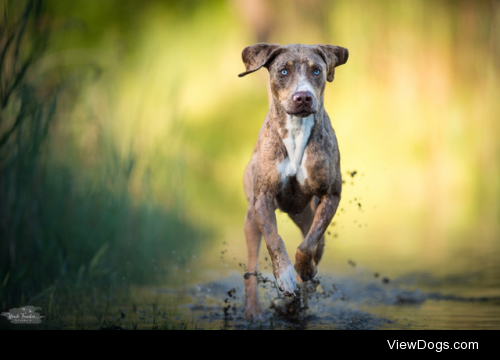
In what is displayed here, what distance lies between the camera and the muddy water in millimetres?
4496

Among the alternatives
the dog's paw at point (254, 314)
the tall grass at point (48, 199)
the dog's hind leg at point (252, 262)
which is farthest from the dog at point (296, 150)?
the tall grass at point (48, 199)

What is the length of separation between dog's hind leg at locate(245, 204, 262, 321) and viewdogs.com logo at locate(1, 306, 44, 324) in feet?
5.23

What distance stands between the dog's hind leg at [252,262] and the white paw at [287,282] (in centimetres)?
107

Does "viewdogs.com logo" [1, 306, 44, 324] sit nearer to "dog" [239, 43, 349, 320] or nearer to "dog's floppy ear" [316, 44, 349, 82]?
"dog" [239, 43, 349, 320]

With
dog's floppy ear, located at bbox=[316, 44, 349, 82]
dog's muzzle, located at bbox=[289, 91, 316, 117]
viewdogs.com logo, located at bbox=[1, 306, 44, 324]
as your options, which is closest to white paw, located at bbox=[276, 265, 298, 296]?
dog's muzzle, located at bbox=[289, 91, 316, 117]

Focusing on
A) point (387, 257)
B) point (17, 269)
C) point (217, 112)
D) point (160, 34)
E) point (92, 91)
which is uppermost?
point (160, 34)

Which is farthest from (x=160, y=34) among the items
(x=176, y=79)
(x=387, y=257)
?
(x=387, y=257)

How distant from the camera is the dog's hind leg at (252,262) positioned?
4473mm

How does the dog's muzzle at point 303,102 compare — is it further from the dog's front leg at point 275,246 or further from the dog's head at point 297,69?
the dog's front leg at point 275,246

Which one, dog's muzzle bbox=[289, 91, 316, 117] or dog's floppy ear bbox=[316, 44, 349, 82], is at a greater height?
dog's floppy ear bbox=[316, 44, 349, 82]

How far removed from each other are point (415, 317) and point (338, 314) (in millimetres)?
652

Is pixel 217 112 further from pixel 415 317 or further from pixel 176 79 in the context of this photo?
pixel 415 317

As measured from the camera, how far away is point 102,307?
15.3 feet

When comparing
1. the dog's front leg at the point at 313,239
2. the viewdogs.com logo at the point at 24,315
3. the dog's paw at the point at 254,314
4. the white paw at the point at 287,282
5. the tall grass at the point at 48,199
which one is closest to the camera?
the white paw at the point at 287,282
